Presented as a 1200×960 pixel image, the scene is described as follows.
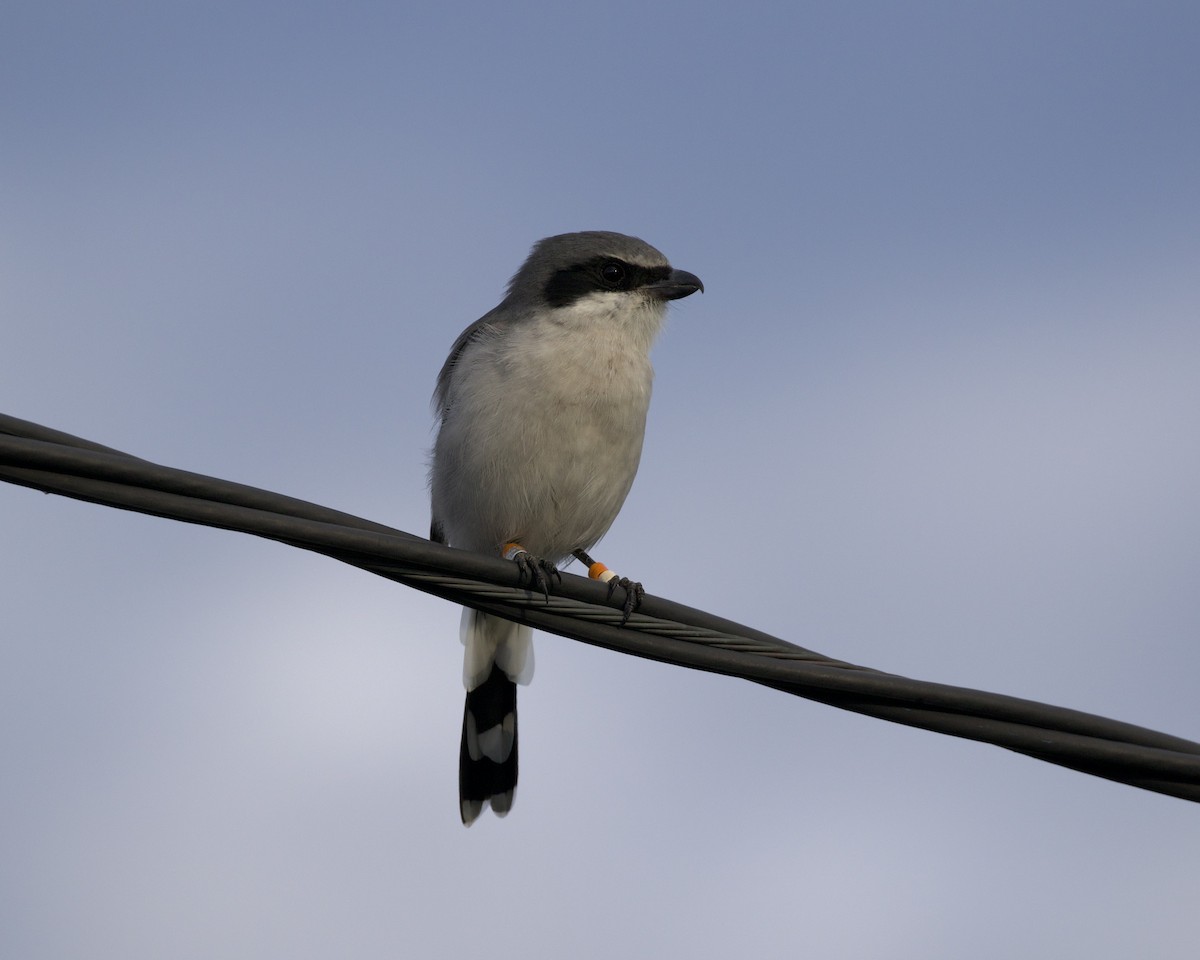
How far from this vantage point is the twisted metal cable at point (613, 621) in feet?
9.23

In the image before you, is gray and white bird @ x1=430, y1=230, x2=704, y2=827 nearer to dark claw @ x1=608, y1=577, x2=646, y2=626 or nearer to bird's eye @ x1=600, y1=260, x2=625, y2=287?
bird's eye @ x1=600, y1=260, x2=625, y2=287

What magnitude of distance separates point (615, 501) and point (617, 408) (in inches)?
19.8

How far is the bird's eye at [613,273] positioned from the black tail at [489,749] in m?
2.17

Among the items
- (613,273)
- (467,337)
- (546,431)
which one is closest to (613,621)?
(546,431)

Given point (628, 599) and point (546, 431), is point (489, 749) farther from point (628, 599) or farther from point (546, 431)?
point (628, 599)

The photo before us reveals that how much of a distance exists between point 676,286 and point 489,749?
2642mm

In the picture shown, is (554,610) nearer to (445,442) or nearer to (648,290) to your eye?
(445,442)

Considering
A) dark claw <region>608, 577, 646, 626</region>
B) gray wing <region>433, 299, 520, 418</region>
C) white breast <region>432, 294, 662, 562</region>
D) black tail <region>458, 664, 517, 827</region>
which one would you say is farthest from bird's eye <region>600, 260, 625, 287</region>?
dark claw <region>608, 577, 646, 626</region>

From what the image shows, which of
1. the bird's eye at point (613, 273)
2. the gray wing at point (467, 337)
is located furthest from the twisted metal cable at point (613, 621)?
the bird's eye at point (613, 273)

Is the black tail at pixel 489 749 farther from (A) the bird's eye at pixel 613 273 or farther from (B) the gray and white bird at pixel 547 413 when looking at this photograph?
(A) the bird's eye at pixel 613 273

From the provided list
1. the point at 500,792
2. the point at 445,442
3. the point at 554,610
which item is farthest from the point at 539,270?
the point at 554,610

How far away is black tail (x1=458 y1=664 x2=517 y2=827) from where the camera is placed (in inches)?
259

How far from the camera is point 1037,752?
9.50ft

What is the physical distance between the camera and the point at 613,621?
123 inches
